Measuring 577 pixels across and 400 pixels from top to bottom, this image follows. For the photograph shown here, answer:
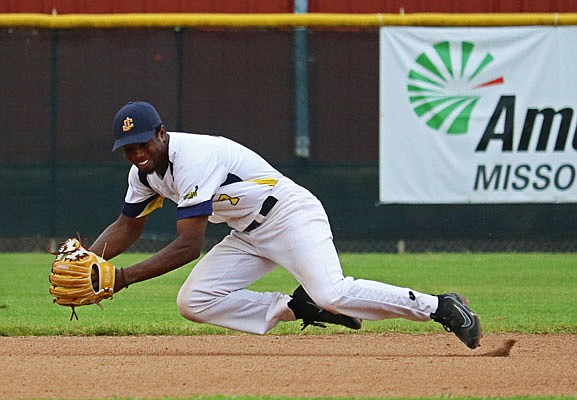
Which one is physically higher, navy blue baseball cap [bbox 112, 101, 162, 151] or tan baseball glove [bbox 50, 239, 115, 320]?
navy blue baseball cap [bbox 112, 101, 162, 151]

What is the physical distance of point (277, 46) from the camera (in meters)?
11.9

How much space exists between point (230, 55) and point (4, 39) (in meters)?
2.23

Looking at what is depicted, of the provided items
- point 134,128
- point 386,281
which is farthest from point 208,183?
point 386,281

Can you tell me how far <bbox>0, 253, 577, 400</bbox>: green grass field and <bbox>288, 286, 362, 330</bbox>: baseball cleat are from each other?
1.08 m

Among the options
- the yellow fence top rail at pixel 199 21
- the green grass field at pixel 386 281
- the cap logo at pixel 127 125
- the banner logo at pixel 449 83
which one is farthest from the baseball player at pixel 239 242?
the yellow fence top rail at pixel 199 21

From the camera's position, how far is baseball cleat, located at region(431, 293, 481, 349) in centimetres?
571

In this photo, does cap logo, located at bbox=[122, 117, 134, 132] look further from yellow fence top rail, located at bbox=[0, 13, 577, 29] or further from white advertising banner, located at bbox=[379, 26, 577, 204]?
yellow fence top rail, located at bbox=[0, 13, 577, 29]

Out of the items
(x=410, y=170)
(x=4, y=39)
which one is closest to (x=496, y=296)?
(x=410, y=170)

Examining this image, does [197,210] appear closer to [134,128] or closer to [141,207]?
[134,128]

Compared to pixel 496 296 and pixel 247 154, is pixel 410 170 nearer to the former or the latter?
pixel 496 296

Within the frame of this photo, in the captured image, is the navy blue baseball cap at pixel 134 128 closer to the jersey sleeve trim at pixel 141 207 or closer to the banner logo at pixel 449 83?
the jersey sleeve trim at pixel 141 207

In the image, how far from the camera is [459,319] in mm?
5707

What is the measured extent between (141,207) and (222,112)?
5971mm

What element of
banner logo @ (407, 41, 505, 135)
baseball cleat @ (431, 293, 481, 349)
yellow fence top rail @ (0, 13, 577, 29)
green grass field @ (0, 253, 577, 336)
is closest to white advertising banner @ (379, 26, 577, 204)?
banner logo @ (407, 41, 505, 135)
